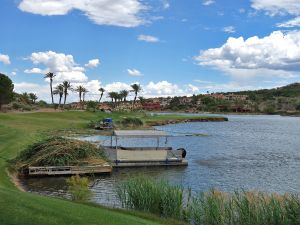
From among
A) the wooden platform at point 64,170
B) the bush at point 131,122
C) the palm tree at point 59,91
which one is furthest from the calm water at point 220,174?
the palm tree at point 59,91

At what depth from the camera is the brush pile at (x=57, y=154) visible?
3675 centimetres

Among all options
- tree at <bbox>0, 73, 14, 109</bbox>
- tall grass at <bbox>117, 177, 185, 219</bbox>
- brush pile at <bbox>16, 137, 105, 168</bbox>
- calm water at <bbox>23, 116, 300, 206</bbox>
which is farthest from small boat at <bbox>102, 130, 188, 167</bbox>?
tree at <bbox>0, 73, 14, 109</bbox>

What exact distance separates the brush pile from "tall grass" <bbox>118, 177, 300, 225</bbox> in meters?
16.4

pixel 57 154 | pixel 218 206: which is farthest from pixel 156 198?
pixel 57 154

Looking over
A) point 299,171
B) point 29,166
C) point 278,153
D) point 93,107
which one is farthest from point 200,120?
point 29,166

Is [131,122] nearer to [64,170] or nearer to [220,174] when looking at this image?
[220,174]

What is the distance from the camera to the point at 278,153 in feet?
196

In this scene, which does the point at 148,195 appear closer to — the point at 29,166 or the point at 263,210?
the point at 263,210

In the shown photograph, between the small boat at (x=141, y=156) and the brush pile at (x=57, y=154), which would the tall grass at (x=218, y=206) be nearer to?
the brush pile at (x=57, y=154)

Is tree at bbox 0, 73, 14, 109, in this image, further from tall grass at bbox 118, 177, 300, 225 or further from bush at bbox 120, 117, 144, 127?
tall grass at bbox 118, 177, 300, 225

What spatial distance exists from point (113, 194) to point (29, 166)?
423 inches

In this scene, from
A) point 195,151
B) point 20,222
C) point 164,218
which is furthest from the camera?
point 195,151

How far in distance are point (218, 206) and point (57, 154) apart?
2260 centimetres

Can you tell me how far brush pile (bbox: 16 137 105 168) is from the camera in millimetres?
36750
